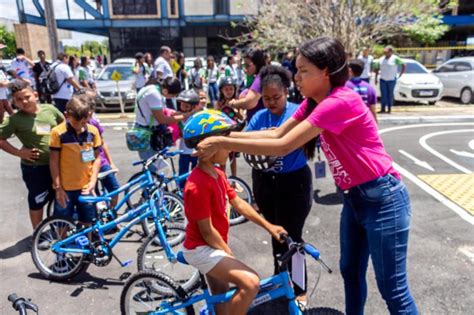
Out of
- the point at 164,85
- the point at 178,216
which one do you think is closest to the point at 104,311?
the point at 178,216

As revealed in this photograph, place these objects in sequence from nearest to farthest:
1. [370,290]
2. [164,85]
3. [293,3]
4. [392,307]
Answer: [392,307]
[370,290]
[164,85]
[293,3]

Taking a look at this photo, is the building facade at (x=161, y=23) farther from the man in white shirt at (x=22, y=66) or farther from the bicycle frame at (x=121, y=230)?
the bicycle frame at (x=121, y=230)

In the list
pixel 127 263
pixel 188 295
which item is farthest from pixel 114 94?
pixel 188 295

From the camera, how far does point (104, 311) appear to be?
3322 mm

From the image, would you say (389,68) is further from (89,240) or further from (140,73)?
(89,240)

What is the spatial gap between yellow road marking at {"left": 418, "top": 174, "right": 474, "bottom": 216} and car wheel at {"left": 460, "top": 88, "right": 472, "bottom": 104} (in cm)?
867

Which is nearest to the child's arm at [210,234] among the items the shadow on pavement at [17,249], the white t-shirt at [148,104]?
the white t-shirt at [148,104]

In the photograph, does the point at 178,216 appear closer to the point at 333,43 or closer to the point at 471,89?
the point at 333,43

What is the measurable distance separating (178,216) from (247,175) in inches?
98.5

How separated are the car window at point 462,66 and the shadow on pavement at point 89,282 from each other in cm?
1385

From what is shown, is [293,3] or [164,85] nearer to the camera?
[164,85]

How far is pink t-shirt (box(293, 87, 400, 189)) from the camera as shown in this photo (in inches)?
83.1

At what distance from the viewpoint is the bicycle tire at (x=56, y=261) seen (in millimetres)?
3752

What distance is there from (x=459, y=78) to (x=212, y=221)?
46.9 feet
